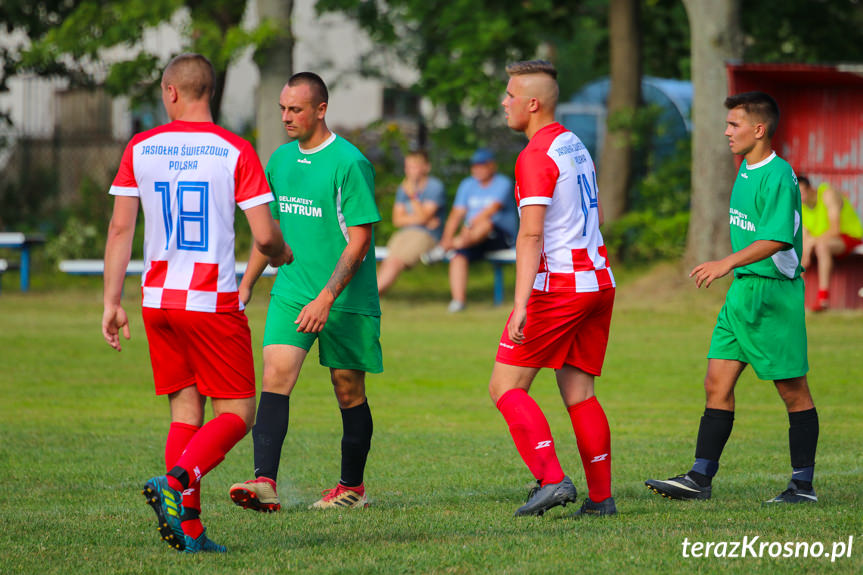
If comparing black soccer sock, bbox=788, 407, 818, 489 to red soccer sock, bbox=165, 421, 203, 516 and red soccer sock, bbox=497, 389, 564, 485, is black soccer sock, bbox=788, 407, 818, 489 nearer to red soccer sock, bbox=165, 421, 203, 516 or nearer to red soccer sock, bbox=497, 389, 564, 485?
red soccer sock, bbox=497, 389, 564, 485

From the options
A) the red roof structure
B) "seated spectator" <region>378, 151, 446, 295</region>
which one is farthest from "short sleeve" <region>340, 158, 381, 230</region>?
the red roof structure

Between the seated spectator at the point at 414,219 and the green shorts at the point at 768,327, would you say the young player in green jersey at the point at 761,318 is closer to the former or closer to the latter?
the green shorts at the point at 768,327

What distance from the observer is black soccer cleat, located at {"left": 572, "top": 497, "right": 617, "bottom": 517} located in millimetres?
5645

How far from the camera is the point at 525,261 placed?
5375 mm

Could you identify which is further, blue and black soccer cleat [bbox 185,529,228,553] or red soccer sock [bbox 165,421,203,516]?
red soccer sock [bbox 165,421,203,516]

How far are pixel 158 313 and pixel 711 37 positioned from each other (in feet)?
41.2

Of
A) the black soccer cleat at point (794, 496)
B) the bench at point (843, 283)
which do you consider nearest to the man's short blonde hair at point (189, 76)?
the black soccer cleat at point (794, 496)

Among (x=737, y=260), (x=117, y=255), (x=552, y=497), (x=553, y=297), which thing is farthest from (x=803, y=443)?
(x=117, y=255)

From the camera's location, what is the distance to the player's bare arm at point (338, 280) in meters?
5.65

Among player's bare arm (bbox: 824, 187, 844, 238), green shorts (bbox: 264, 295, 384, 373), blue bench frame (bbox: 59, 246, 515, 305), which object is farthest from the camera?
blue bench frame (bbox: 59, 246, 515, 305)

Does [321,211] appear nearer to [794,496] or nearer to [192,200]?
[192,200]

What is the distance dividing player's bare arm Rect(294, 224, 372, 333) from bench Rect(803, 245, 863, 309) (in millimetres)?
11595

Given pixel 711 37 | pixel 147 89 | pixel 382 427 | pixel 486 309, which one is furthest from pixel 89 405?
pixel 147 89

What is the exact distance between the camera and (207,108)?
502 centimetres
